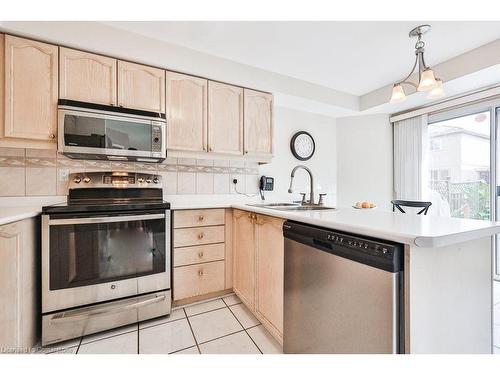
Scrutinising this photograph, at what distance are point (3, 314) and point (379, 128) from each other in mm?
4088

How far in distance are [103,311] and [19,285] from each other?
0.51m

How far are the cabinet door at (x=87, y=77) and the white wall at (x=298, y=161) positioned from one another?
173cm

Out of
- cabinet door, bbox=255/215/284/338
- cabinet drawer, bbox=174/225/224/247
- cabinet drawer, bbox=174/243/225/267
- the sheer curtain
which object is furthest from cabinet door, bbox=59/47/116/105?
the sheer curtain

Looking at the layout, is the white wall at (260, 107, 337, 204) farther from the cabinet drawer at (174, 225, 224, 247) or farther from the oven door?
the oven door

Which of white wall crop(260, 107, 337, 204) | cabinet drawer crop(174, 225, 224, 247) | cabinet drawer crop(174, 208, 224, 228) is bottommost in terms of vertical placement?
cabinet drawer crop(174, 225, 224, 247)

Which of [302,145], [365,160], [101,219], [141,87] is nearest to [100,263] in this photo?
[101,219]

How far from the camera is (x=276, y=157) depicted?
9.62 ft

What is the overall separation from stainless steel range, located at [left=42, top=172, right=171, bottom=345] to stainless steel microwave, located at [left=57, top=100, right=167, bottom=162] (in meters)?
0.37

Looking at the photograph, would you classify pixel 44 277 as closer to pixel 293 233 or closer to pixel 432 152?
pixel 293 233

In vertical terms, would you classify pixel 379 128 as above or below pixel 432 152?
above

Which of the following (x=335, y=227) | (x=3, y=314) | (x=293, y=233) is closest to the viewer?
(x=335, y=227)

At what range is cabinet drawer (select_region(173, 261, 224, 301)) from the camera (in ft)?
6.34
